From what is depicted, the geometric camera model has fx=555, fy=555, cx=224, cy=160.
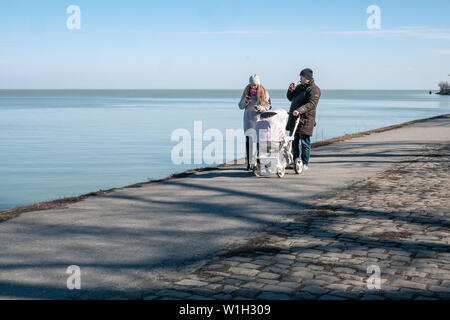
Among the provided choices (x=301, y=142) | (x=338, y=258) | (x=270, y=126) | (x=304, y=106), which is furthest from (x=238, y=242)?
(x=301, y=142)

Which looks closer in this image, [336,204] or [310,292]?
[310,292]

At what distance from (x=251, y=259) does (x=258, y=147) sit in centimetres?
543

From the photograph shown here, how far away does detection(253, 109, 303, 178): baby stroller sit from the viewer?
10375mm

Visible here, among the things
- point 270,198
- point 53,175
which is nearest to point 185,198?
point 270,198

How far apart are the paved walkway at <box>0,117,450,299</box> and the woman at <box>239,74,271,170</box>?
1.41 metres

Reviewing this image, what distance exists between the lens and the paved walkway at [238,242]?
183 inches

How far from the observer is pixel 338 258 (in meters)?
5.43

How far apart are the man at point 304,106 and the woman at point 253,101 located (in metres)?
0.60

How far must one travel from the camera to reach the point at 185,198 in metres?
8.57

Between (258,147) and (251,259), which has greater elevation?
(258,147)

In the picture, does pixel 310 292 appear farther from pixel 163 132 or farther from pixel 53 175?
pixel 163 132

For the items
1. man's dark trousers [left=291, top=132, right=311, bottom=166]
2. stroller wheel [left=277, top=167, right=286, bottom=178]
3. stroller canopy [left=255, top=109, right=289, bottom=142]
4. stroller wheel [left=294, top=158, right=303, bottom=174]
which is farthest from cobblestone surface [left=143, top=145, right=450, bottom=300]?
man's dark trousers [left=291, top=132, right=311, bottom=166]

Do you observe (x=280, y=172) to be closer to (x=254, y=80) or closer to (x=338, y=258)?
(x=254, y=80)

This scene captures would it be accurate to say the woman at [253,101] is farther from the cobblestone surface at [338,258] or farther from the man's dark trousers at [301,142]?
the cobblestone surface at [338,258]
